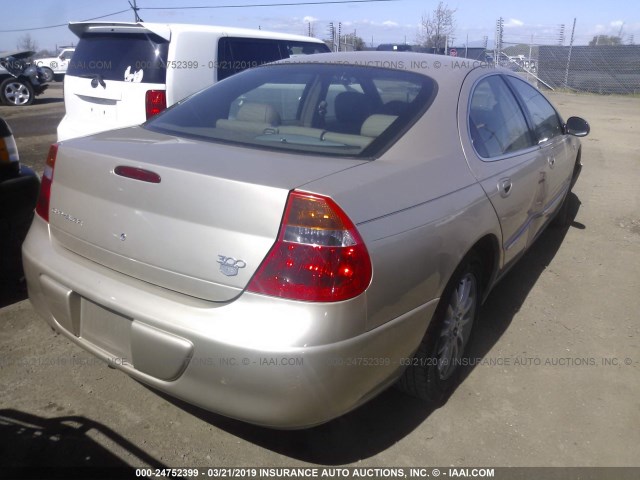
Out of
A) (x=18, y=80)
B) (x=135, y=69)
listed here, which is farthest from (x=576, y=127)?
(x=18, y=80)

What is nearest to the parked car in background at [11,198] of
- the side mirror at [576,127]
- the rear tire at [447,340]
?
the rear tire at [447,340]

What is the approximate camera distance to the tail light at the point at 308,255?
182 centimetres

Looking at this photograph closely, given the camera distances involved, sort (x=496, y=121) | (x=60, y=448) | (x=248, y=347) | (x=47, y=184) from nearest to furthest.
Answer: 1. (x=248, y=347)
2. (x=60, y=448)
3. (x=47, y=184)
4. (x=496, y=121)

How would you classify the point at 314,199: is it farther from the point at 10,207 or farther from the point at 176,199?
the point at 10,207

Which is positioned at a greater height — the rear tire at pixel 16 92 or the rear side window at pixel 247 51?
the rear side window at pixel 247 51

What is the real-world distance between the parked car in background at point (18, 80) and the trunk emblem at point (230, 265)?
1553 cm

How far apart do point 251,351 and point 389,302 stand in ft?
1.71

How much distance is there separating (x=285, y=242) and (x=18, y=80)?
15.9 metres

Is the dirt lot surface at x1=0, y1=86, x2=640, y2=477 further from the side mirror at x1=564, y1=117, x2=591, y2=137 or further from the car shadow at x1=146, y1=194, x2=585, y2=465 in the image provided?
the side mirror at x1=564, y1=117, x2=591, y2=137

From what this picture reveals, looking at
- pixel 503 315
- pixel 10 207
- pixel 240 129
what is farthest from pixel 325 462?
pixel 10 207

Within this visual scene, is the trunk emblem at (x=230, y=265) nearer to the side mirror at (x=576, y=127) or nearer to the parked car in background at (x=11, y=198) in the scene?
the parked car in background at (x=11, y=198)

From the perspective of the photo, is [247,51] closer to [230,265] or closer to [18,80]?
[230,265]

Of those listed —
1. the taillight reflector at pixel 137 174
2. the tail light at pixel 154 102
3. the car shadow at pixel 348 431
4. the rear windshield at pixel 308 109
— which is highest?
the rear windshield at pixel 308 109

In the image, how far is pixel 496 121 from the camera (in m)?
3.11
